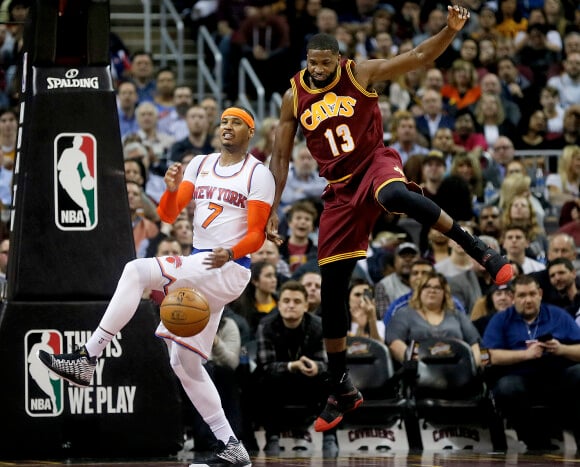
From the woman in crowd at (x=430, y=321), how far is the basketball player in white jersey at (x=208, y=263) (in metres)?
3.10

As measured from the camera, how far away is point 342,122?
28.7 ft

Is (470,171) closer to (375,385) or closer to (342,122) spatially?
(375,385)

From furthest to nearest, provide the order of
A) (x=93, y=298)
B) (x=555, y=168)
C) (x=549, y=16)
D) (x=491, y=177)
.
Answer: (x=549, y=16) → (x=555, y=168) → (x=491, y=177) → (x=93, y=298)

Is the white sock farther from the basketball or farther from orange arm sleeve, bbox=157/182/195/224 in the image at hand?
orange arm sleeve, bbox=157/182/195/224

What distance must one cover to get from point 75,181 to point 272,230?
1.82 meters

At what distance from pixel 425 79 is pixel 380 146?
875 cm

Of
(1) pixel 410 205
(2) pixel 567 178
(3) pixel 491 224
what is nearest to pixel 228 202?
(1) pixel 410 205

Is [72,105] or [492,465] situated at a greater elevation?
[72,105]

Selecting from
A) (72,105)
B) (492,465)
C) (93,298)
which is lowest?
(492,465)

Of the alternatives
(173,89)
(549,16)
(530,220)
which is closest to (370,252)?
(530,220)

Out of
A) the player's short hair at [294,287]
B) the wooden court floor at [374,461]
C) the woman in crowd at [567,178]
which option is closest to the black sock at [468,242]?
the wooden court floor at [374,461]

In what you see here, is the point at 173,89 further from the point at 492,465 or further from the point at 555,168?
the point at 492,465

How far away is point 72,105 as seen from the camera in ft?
32.7

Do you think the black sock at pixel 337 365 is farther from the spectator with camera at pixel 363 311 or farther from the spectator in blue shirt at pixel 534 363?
the spectator in blue shirt at pixel 534 363
